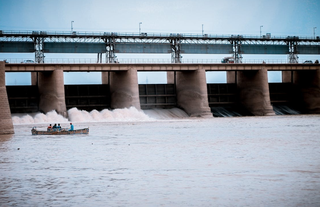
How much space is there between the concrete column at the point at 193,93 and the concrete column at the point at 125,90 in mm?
8386

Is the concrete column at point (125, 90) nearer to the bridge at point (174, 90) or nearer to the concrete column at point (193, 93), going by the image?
the bridge at point (174, 90)

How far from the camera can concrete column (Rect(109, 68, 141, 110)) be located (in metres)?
64.2

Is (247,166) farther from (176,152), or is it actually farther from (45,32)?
(45,32)

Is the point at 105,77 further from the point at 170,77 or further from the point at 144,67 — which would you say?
the point at 170,77

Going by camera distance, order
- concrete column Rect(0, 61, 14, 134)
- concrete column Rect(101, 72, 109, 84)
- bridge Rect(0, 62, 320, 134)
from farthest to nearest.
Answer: concrete column Rect(101, 72, 109, 84)
bridge Rect(0, 62, 320, 134)
concrete column Rect(0, 61, 14, 134)

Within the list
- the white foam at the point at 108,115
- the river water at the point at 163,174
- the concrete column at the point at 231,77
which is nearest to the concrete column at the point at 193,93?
the white foam at the point at 108,115

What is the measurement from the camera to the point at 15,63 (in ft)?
A: 200

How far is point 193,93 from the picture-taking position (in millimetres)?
68250

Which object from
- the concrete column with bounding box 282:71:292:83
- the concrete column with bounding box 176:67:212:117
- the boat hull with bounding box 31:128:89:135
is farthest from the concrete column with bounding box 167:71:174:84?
the boat hull with bounding box 31:128:89:135

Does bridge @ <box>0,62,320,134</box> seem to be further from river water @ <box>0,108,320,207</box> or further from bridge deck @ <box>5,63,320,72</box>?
river water @ <box>0,108,320,207</box>

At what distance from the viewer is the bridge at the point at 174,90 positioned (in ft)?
206

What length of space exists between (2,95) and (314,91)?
5245 centimetres

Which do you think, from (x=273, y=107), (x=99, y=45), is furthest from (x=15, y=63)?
(x=273, y=107)

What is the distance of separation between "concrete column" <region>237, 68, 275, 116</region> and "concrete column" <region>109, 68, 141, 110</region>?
60.8 ft
